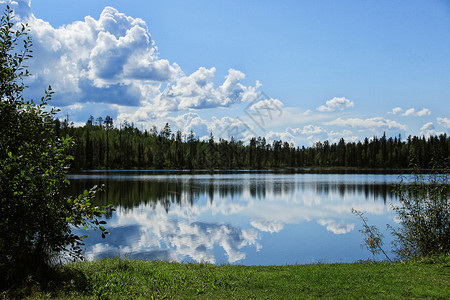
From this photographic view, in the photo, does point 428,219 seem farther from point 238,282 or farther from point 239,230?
point 239,230

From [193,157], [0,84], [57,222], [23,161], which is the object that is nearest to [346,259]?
[57,222]

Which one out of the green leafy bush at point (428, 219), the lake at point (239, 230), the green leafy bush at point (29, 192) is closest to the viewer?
the green leafy bush at point (29, 192)

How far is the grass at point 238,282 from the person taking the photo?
30.5ft

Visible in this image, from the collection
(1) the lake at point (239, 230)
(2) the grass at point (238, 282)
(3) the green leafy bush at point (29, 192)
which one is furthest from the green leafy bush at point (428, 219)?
(3) the green leafy bush at point (29, 192)

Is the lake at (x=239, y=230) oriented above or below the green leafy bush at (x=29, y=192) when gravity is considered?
below

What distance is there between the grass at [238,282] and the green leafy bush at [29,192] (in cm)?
91

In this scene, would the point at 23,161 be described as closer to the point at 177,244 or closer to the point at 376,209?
the point at 177,244

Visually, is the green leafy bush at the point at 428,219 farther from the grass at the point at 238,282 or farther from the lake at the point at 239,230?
the lake at the point at 239,230

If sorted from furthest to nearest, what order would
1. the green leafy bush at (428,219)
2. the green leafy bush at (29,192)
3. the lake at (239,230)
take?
the lake at (239,230) < the green leafy bush at (428,219) < the green leafy bush at (29,192)

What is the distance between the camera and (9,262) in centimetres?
945

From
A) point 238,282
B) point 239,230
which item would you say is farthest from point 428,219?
point 239,230

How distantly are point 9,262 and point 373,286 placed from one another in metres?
11.0

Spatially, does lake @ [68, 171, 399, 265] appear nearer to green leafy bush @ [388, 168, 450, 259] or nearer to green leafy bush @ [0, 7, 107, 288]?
green leafy bush @ [388, 168, 450, 259]

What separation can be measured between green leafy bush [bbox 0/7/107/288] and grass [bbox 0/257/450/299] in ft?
3.00
